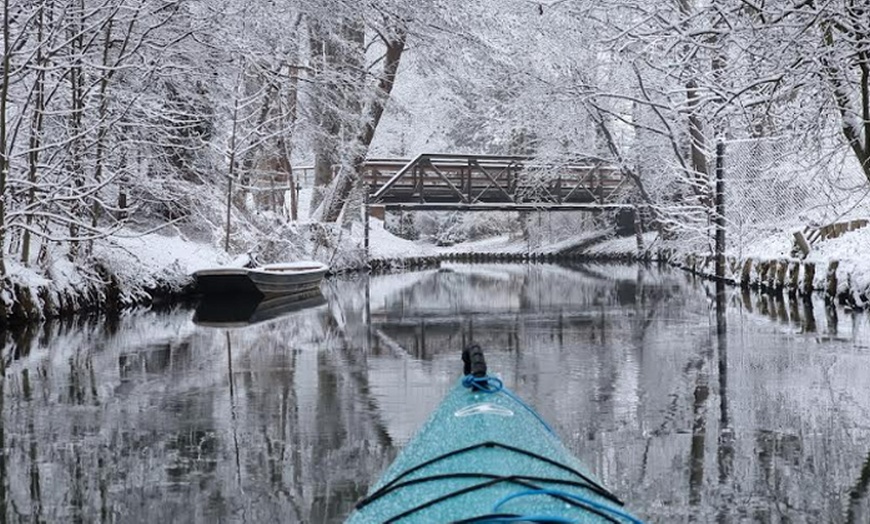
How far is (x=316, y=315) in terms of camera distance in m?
17.2

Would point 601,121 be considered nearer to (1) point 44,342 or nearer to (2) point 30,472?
(1) point 44,342

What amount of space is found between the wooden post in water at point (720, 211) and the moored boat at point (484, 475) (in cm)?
2058

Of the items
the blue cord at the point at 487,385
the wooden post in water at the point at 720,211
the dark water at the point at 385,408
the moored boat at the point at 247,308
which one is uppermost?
the wooden post in water at the point at 720,211

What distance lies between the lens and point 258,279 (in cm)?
1938

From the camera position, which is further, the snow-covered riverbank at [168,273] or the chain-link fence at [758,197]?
the chain-link fence at [758,197]

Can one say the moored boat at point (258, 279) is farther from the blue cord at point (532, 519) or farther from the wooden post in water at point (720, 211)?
the blue cord at point (532, 519)

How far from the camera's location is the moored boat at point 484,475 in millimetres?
3066

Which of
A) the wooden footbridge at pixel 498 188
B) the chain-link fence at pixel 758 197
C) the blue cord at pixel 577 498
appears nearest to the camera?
the blue cord at pixel 577 498

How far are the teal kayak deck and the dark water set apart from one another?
1289 millimetres

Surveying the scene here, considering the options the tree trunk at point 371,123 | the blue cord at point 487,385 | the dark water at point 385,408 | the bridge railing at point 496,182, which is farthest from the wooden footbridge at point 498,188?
the blue cord at point 487,385

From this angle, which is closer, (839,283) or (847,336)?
(847,336)

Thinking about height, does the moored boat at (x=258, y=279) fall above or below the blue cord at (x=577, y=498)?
above

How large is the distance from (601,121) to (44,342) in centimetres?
2652

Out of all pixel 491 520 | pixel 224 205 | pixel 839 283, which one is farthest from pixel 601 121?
pixel 491 520
